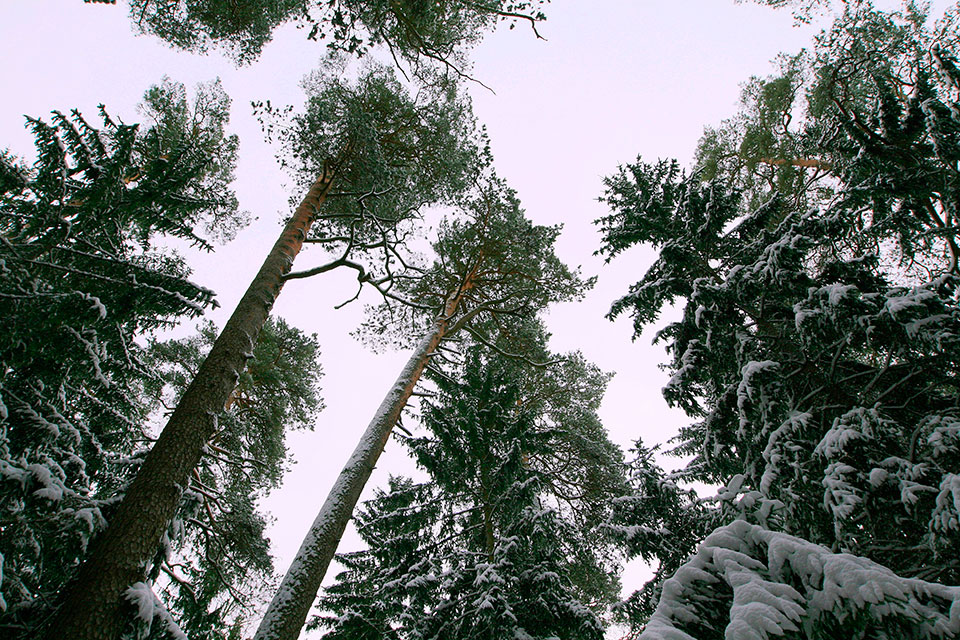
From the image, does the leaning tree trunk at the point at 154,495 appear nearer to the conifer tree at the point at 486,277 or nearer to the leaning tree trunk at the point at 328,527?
the leaning tree trunk at the point at 328,527

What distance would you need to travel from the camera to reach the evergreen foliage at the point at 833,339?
316 cm

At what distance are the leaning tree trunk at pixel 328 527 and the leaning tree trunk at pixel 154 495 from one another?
1.47 meters

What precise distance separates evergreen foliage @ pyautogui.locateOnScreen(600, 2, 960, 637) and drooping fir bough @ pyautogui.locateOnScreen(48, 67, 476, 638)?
11.0 ft

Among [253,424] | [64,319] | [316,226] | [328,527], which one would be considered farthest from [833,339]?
[253,424]

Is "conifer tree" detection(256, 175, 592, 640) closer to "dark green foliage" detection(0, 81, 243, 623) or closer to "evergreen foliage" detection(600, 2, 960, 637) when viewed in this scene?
"evergreen foliage" detection(600, 2, 960, 637)

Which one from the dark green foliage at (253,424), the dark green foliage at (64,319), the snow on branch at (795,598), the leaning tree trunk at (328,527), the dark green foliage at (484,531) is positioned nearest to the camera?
the snow on branch at (795,598)

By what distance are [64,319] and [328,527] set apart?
309 cm

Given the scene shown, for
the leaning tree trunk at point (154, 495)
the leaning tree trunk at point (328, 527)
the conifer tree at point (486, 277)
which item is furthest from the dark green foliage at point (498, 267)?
the leaning tree trunk at point (154, 495)

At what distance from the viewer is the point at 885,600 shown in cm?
155

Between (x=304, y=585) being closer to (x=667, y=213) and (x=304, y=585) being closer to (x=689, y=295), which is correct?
(x=689, y=295)

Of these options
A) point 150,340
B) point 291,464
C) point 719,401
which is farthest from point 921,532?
point 150,340

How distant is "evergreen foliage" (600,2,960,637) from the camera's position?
3.16 meters

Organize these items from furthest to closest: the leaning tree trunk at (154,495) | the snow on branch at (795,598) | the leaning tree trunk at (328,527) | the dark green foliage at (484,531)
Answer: the dark green foliage at (484,531), the leaning tree trunk at (328,527), the leaning tree trunk at (154,495), the snow on branch at (795,598)

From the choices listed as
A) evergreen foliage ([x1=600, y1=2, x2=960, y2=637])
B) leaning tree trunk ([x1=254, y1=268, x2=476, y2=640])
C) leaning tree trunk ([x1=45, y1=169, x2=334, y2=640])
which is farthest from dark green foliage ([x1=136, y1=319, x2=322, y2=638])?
evergreen foliage ([x1=600, y1=2, x2=960, y2=637])
